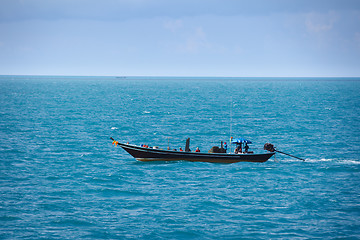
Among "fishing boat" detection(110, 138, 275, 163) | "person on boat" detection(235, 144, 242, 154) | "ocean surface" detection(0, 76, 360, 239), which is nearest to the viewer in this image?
"ocean surface" detection(0, 76, 360, 239)

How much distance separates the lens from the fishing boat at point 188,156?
179 ft

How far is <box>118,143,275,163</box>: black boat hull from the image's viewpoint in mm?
54625

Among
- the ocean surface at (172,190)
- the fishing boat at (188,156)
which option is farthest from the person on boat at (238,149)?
Answer: the ocean surface at (172,190)

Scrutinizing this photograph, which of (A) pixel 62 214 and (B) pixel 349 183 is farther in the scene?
(B) pixel 349 183

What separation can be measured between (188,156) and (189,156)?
13cm

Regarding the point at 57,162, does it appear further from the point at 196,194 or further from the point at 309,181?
the point at 309,181

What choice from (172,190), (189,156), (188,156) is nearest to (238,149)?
(189,156)

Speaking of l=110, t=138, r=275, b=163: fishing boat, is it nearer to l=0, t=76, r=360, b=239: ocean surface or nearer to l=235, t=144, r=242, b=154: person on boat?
l=0, t=76, r=360, b=239: ocean surface

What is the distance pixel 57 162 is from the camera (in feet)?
183

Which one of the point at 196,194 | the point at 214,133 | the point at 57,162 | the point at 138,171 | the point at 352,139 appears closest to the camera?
the point at 196,194

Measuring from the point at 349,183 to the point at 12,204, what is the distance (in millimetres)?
33802

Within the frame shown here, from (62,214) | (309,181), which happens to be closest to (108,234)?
(62,214)

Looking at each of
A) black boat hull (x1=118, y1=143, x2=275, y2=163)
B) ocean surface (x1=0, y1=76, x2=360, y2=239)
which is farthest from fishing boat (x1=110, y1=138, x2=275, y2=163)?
ocean surface (x1=0, y1=76, x2=360, y2=239)

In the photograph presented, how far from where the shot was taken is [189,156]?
55062 mm
